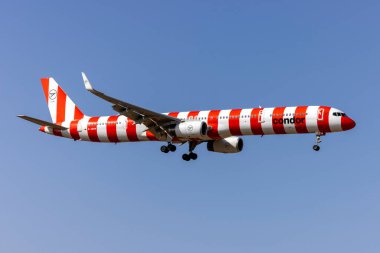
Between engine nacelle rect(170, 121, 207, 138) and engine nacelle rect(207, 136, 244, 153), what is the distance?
217 inches

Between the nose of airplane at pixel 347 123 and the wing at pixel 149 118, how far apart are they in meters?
13.7

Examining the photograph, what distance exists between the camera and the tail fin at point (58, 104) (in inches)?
2753

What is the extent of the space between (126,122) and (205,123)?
8.36 m

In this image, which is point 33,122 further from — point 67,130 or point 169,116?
point 169,116

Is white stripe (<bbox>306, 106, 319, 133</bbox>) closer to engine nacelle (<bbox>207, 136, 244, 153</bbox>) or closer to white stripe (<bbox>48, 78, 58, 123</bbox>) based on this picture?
engine nacelle (<bbox>207, 136, 244, 153</bbox>)

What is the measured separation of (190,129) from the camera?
5962cm

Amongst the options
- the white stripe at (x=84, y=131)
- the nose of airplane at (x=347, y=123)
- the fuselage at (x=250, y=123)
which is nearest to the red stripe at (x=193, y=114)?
the fuselage at (x=250, y=123)

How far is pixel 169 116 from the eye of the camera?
6097cm

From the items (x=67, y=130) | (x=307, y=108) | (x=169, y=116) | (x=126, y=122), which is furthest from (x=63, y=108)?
(x=307, y=108)

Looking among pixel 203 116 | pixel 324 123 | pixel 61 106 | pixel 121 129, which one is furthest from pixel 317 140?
pixel 61 106

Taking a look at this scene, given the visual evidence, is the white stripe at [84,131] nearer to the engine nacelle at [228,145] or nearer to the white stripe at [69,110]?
the white stripe at [69,110]

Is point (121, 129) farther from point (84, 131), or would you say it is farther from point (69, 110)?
point (69, 110)

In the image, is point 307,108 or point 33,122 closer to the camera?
point 307,108

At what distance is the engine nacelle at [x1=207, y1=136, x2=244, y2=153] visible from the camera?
6475cm
